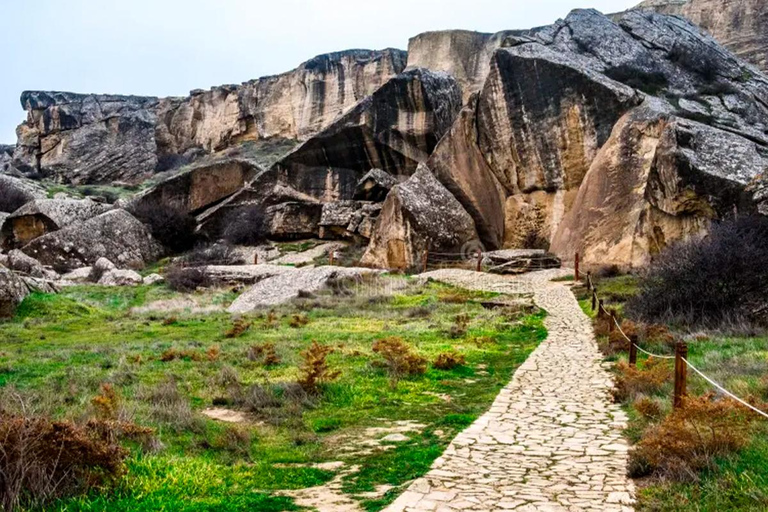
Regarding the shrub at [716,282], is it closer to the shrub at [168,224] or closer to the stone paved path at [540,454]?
the stone paved path at [540,454]

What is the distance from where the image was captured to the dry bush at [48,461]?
4.66m

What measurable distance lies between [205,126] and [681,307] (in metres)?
68.0

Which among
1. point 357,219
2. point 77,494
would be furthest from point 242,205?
point 77,494

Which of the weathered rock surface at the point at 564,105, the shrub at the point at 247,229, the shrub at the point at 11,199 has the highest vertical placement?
the weathered rock surface at the point at 564,105

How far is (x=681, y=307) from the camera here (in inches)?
608

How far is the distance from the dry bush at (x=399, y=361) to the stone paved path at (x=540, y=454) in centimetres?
163

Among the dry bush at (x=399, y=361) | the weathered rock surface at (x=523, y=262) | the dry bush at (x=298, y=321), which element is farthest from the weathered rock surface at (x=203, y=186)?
the dry bush at (x=399, y=361)

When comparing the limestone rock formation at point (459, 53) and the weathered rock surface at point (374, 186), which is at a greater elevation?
the limestone rock formation at point (459, 53)

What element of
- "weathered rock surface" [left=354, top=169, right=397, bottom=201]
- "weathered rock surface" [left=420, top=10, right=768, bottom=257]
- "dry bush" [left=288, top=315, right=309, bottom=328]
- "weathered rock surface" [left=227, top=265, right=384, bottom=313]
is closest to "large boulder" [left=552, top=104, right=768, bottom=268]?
"weathered rock surface" [left=420, top=10, right=768, bottom=257]

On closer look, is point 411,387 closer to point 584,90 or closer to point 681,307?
point 681,307

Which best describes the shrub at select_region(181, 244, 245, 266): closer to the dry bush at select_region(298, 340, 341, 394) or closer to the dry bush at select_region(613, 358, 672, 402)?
the dry bush at select_region(298, 340, 341, 394)

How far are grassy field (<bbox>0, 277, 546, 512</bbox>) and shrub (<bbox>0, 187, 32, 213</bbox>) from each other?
29726mm

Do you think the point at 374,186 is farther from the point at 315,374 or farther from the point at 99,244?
the point at 315,374

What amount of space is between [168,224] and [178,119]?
1523 inches
